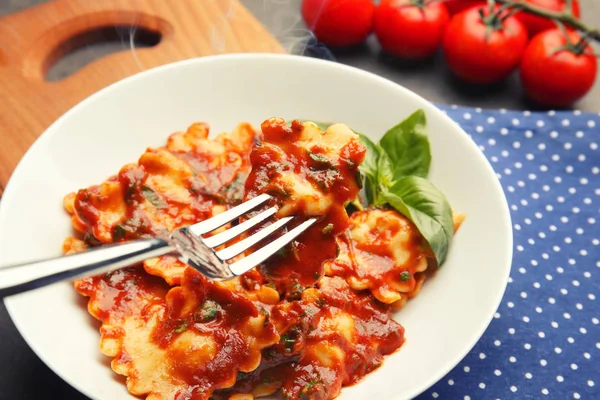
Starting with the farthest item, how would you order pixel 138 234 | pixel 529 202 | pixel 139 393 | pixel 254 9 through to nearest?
1. pixel 254 9
2. pixel 529 202
3. pixel 138 234
4. pixel 139 393

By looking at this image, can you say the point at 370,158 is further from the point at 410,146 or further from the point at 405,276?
the point at 405,276

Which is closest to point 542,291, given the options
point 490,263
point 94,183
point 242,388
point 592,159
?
point 490,263

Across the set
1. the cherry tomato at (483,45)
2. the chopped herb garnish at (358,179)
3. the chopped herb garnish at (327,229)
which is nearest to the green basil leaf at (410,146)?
the chopped herb garnish at (358,179)

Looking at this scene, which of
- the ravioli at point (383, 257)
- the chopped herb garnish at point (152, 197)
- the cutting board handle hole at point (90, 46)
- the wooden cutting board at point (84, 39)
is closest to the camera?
the ravioli at point (383, 257)

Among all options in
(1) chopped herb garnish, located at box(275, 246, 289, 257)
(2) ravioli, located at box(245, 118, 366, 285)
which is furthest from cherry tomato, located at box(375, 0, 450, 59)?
(1) chopped herb garnish, located at box(275, 246, 289, 257)

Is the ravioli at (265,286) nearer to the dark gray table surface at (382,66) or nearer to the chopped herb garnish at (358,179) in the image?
the chopped herb garnish at (358,179)

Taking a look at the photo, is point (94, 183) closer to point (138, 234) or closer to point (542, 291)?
point (138, 234)
